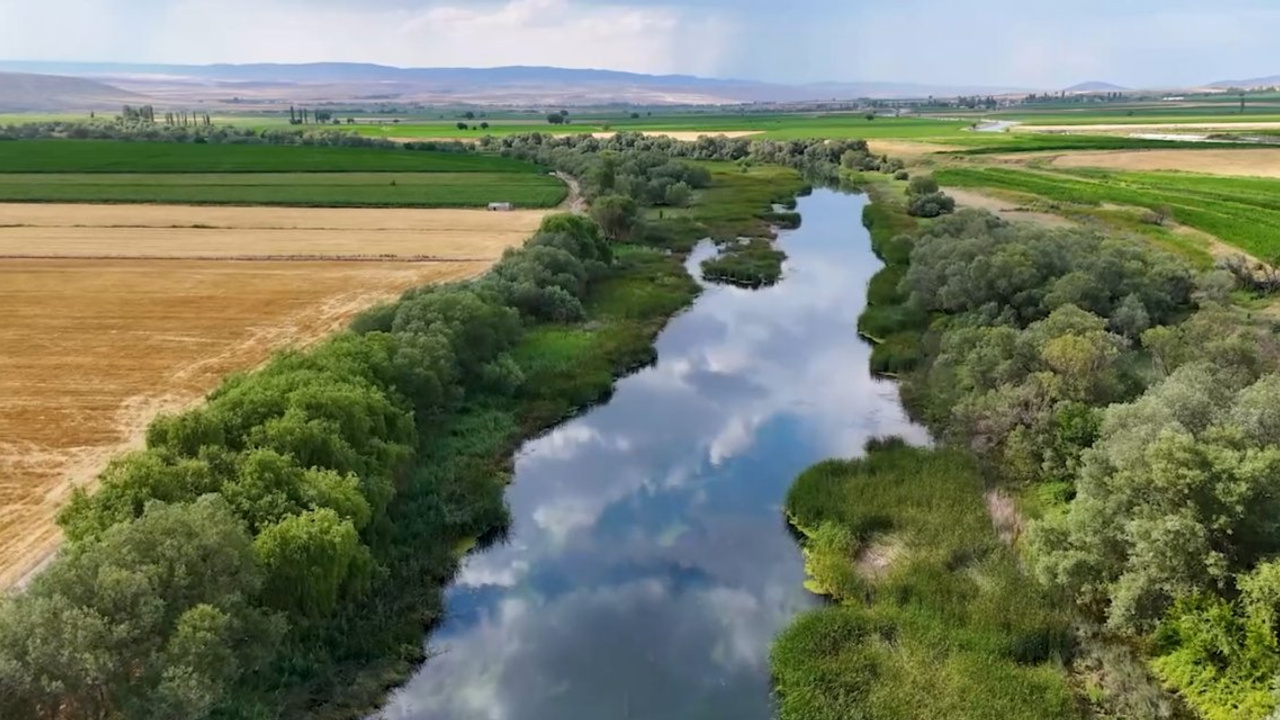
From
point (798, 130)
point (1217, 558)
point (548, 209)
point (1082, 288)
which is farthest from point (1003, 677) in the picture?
point (798, 130)

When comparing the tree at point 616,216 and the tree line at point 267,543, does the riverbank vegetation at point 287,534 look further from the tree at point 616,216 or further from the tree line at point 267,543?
the tree at point 616,216

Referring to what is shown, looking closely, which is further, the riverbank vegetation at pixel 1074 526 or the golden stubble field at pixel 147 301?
the golden stubble field at pixel 147 301

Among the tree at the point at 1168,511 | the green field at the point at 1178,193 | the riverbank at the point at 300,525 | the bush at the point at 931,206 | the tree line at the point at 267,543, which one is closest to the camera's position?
the tree line at the point at 267,543

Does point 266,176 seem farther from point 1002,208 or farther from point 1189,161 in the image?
point 1189,161

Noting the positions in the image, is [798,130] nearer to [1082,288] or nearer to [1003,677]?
[1082,288]

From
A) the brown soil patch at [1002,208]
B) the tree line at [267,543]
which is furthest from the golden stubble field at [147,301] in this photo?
the brown soil patch at [1002,208]

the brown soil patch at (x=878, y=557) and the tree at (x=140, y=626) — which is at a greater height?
the tree at (x=140, y=626)
